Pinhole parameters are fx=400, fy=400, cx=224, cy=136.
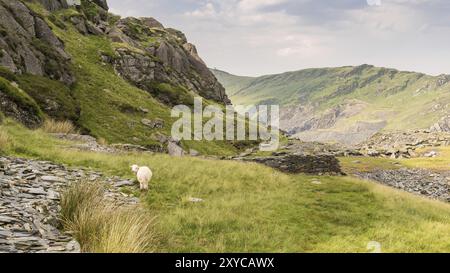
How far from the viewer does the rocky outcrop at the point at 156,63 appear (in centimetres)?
8838

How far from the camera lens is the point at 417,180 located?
74.5m

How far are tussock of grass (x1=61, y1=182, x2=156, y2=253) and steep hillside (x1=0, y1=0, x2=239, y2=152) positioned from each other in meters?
26.5

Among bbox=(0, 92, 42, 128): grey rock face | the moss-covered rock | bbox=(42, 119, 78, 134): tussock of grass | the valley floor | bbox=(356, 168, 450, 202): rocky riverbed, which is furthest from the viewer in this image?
bbox=(356, 168, 450, 202): rocky riverbed

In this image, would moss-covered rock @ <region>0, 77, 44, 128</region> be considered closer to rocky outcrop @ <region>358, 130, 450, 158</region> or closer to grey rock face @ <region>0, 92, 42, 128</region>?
grey rock face @ <region>0, 92, 42, 128</region>

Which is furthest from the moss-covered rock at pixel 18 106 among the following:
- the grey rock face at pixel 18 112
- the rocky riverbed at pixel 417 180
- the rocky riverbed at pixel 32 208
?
the rocky riverbed at pixel 417 180

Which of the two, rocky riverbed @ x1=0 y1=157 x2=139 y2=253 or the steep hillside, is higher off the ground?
the steep hillside

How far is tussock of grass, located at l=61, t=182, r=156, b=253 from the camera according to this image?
8.80m

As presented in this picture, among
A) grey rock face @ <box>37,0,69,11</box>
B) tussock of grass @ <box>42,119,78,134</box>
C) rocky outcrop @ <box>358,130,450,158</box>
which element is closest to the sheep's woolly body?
tussock of grass @ <box>42,119,78,134</box>

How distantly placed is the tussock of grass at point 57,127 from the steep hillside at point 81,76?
0.78 metres

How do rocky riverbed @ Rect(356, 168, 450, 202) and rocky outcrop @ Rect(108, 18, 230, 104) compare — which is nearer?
rocky riverbed @ Rect(356, 168, 450, 202)

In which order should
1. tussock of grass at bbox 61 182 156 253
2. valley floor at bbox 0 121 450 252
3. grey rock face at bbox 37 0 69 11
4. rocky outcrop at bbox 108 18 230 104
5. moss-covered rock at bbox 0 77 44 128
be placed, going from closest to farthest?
tussock of grass at bbox 61 182 156 253
valley floor at bbox 0 121 450 252
moss-covered rock at bbox 0 77 44 128
grey rock face at bbox 37 0 69 11
rocky outcrop at bbox 108 18 230 104

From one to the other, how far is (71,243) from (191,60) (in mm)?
144476
